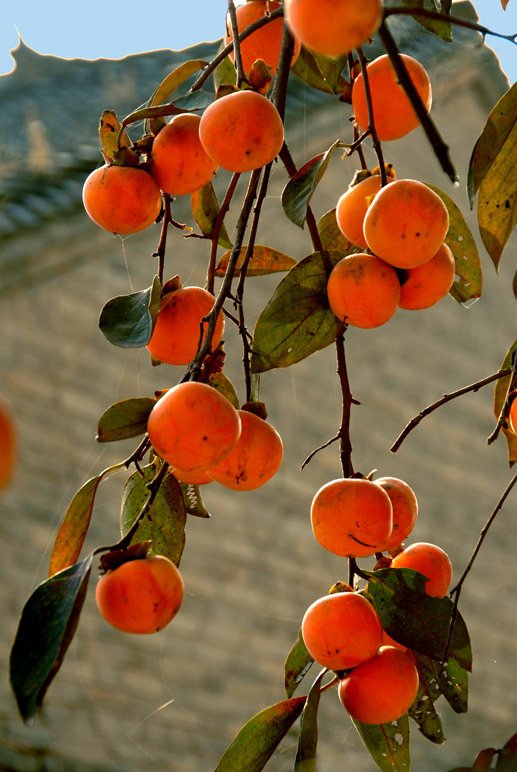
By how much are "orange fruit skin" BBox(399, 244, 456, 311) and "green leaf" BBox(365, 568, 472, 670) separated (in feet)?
0.44

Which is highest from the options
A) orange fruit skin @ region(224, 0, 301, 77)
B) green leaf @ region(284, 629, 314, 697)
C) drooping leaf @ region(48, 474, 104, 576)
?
orange fruit skin @ region(224, 0, 301, 77)

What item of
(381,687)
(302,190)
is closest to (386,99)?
(302,190)

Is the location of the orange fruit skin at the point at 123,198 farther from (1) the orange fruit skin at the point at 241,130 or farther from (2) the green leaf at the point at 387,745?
(2) the green leaf at the point at 387,745

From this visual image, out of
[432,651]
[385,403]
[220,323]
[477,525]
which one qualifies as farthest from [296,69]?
[477,525]

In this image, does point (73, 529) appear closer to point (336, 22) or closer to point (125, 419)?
point (125, 419)

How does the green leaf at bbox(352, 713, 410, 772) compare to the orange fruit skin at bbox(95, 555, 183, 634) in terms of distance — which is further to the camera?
the green leaf at bbox(352, 713, 410, 772)

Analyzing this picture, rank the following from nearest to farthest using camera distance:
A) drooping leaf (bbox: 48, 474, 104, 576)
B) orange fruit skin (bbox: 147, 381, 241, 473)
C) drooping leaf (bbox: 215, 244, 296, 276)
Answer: orange fruit skin (bbox: 147, 381, 241, 473), drooping leaf (bbox: 48, 474, 104, 576), drooping leaf (bbox: 215, 244, 296, 276)

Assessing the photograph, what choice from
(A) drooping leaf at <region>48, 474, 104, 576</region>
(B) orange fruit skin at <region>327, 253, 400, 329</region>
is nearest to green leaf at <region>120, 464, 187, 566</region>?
(A) drooping leaf at <region>48, 474, 104, 576</region>

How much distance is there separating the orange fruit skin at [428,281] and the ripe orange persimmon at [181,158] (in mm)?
110

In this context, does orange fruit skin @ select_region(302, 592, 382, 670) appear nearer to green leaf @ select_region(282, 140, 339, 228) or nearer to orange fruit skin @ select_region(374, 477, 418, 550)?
orange fruit skin @ select_region(374, 477, 418, 550)

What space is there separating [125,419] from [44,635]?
10 cm

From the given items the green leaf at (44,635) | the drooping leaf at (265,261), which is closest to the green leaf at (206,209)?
the drooping leaf at (265,261)

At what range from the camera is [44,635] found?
295 millimetres

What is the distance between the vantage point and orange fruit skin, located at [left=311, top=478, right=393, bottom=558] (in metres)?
0.38
